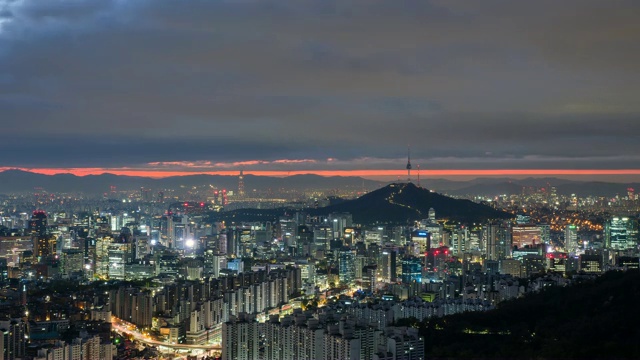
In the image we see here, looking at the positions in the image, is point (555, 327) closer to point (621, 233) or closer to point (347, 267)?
point (347, 267)

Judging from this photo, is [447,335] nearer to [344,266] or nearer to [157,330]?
[157,330]

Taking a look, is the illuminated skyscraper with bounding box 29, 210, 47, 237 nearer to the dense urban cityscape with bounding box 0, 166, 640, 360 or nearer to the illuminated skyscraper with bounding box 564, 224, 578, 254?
the dense urban cityscape with bounding box 0, 166, 640, 360

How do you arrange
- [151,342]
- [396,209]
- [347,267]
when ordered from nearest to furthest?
[151,342] < [347,267] < [396,209]

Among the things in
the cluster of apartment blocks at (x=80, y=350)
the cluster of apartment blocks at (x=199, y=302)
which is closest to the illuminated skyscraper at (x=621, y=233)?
Answer: the cluster of apartment blocks at (x=199, y=302)

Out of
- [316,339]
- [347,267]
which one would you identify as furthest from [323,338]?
[347,267]

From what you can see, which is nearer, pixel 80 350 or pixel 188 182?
pixel 80 350

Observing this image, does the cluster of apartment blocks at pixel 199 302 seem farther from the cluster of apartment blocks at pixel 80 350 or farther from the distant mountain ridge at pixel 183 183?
the distant mountain ridge at pixel 183 183
